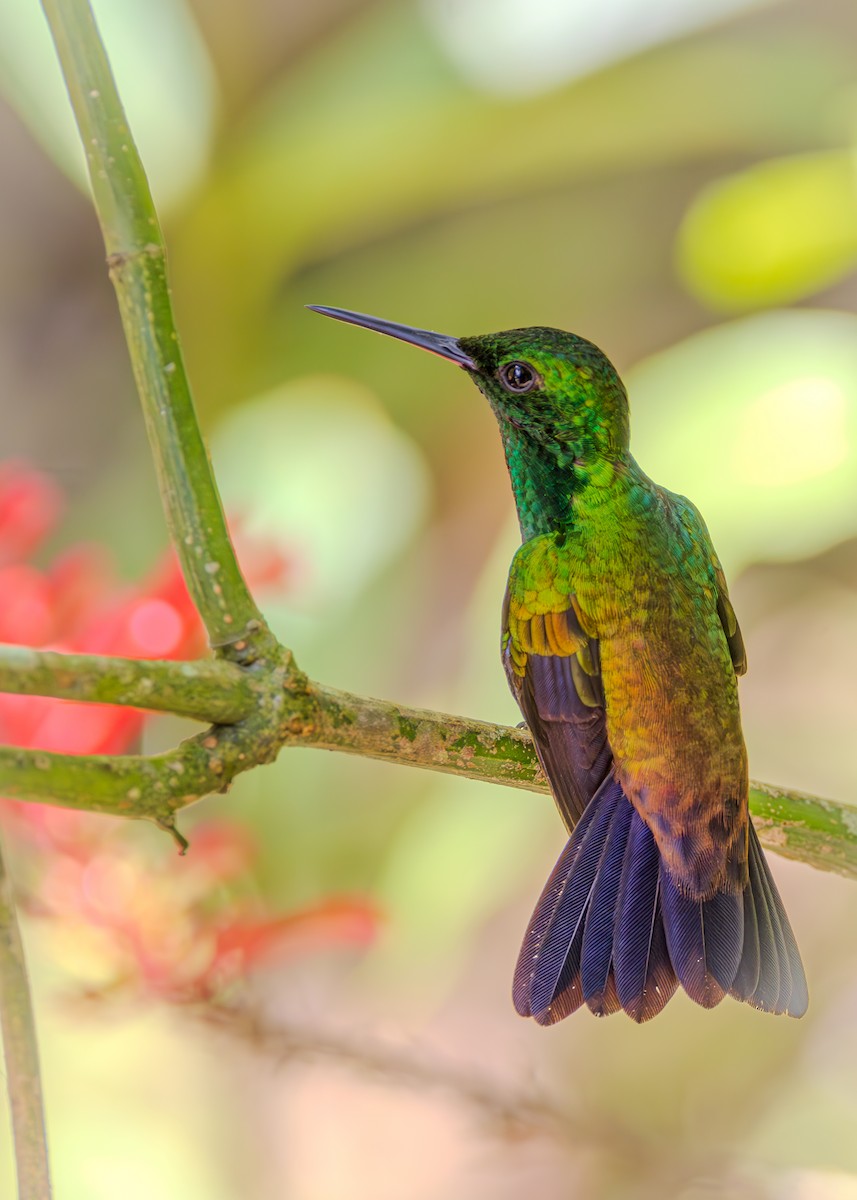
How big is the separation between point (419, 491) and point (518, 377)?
47 cm

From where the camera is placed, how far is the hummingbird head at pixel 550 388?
53 cm

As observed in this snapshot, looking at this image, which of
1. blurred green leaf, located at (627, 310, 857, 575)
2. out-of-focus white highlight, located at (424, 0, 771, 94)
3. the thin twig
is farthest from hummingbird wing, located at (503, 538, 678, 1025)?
out-of-focus white highlight, located at (424, 0, 771, 94)

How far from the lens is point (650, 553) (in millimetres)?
527

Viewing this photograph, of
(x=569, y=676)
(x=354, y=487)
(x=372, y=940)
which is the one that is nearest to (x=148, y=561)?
(x=354, y=487)

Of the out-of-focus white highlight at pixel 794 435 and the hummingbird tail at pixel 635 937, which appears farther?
the out-of-focus white highlight at pixel 794 435

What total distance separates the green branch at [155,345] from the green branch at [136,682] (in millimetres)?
17

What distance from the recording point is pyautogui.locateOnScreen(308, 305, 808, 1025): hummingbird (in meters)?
0.47

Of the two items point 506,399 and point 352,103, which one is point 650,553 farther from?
point 352,103

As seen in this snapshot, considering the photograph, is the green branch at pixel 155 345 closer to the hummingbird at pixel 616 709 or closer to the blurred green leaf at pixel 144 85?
the hummingbird at pixel 616 709

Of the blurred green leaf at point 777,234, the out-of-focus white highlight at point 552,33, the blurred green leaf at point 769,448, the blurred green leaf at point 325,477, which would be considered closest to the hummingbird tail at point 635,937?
the blurred green leaf at point 769,448

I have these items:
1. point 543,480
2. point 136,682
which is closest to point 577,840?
point 543,480

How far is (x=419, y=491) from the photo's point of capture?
1.01 meters

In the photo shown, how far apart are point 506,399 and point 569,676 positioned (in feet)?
0.42

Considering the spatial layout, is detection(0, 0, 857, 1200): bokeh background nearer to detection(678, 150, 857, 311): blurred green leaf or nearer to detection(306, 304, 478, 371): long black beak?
detection(678, 150, 857, 311): blurred green leaf
